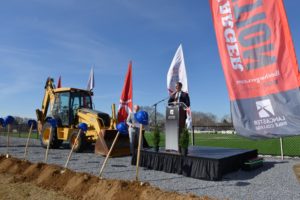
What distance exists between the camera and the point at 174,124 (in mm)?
8305

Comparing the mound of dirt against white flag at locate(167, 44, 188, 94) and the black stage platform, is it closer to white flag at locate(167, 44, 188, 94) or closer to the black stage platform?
the black stage platform

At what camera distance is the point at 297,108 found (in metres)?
5.18

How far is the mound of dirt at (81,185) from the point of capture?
538cm

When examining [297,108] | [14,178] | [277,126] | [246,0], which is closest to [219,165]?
[277,126]

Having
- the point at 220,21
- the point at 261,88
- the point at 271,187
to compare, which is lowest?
the point at 271,187

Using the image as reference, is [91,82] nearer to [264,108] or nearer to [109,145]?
[109,145]

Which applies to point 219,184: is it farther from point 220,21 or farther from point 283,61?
point 220,21

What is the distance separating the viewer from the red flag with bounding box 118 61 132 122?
44.7 ft

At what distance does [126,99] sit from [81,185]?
8061mm

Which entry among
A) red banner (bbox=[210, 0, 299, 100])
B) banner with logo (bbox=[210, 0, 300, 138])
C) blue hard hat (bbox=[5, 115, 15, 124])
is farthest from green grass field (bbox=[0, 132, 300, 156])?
blue hard hat (bbox=[5, 115, 15, 124])

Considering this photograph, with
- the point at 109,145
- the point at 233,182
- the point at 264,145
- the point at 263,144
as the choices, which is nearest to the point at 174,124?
the point at 233,182

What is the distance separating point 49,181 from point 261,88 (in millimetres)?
4913

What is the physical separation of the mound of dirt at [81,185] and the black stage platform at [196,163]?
173 centimetres

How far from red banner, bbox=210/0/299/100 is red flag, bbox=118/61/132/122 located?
7982 mm
